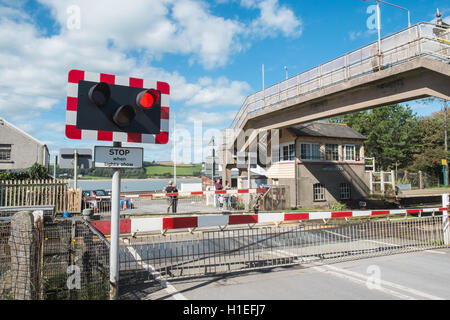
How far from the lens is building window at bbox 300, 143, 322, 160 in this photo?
22438 mm

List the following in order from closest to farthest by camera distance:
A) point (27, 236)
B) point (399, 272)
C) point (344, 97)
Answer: point (27, 236)
point (399, 272)
point (344, 97)

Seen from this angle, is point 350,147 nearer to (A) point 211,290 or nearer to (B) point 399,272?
(B) point 399,272

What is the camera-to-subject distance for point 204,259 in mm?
6422

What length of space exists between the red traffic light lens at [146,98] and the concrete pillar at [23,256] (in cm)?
198

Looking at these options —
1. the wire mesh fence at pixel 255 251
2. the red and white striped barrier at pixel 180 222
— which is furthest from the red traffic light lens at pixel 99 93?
the wire mesh fence at pixel 255 251

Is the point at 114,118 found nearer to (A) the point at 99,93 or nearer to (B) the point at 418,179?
(A) the point at 99,93

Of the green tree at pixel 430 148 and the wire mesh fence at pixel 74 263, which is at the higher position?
the green tree at pixel 430 148

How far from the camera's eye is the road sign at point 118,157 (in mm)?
3957

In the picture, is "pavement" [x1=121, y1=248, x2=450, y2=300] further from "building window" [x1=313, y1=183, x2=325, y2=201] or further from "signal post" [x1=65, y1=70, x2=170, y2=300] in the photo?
"building window" [x1=313, y1=183, x2=325, y2=201]

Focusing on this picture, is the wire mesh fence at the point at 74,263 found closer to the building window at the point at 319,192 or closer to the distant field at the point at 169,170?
the building window at the point at 319,192

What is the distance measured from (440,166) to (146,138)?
160ft

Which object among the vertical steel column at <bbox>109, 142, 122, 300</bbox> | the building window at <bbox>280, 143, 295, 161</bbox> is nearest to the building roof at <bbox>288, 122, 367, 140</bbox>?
the building window at <bbox>280, 143, 295, 161</bbox>

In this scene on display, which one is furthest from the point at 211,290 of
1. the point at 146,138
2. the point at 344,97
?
the point at 344,97

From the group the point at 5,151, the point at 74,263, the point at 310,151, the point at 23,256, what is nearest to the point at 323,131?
the point at 310,151
